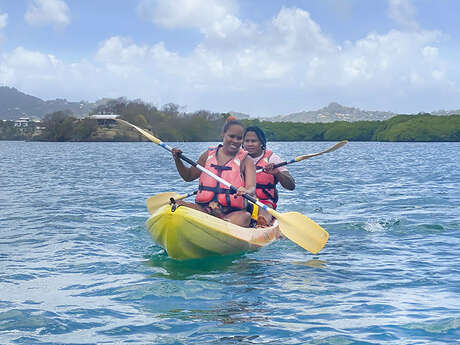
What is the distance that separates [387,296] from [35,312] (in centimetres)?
349

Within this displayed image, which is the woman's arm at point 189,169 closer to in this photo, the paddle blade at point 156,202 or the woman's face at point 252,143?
the woman's face at point 252,143

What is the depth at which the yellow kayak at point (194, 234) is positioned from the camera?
23.6 feet

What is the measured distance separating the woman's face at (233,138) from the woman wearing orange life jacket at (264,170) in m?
1.39

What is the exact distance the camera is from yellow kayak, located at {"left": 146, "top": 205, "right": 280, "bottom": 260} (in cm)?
718

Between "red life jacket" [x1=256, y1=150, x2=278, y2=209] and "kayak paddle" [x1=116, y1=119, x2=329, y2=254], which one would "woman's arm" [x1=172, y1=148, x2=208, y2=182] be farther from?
"red life jacket" [x1=256, y1=150, x2=278, y2=209]

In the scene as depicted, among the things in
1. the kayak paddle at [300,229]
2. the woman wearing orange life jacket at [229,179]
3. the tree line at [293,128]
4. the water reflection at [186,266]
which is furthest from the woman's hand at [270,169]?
the tree line at [293,128]

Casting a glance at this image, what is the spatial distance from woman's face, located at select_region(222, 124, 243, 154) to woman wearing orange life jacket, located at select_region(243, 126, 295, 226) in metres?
1.39

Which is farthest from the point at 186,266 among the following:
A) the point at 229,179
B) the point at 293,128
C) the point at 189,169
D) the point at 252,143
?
the point at 293,128

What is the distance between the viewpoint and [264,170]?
9.65 meters

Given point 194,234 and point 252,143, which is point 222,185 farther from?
point 252,143

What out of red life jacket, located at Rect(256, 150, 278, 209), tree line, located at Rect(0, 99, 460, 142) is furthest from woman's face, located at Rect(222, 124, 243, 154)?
tree line, located at Rect(0, 99, 460, 142)

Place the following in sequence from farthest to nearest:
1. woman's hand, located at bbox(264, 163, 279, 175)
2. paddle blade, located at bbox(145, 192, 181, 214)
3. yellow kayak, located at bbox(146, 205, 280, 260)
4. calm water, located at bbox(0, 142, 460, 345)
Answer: paddle blade, located at bbox(145, 192, 181, 214), woman's hand, located at bbox(264, 163, 279, 175), yellow kayak, located at bbox(146, 205, 280, 260), calm water, located at bbox(0, 142, 460, 345)

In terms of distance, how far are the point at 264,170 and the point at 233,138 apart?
1.59 meters

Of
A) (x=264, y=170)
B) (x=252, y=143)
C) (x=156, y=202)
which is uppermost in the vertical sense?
(x=252, y=143)
